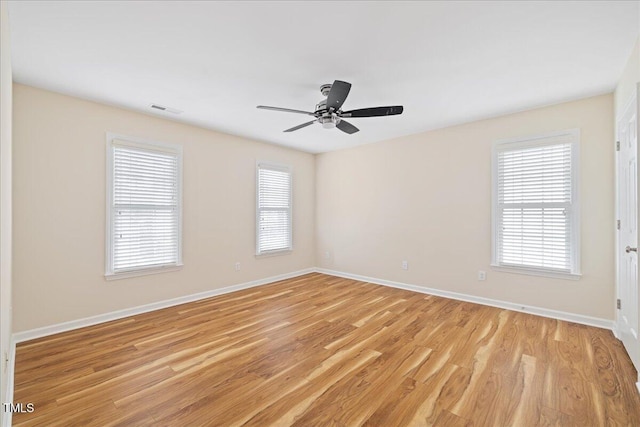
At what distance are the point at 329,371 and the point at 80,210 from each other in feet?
10.5

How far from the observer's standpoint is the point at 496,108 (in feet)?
11.9

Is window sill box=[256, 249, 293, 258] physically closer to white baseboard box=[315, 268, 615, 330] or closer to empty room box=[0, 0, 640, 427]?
empty room box=[0, 0, 640, 427]

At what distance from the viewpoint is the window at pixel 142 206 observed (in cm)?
349

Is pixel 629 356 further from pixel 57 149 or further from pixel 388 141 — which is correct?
pixel 57 149

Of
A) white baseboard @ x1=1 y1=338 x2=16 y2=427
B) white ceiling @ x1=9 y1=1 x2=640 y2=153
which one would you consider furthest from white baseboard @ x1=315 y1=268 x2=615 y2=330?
white baseboard @ x1=1 y1=338 x2=16 y2=427

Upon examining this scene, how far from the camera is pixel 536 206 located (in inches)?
142

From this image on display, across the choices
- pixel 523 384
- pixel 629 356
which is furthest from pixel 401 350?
pixel 629 356

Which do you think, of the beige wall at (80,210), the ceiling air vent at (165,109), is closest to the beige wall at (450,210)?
the beige wall at (80,210)

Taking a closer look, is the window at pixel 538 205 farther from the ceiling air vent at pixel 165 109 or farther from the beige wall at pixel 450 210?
the ceiling air vent at pixel 165 109

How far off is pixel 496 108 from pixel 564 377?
9.65 ft

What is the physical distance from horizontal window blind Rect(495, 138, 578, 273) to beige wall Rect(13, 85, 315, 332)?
4098 mm

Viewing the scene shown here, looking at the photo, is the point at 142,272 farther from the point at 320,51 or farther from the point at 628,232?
the point at 628,232

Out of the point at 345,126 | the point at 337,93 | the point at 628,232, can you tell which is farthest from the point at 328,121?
the point at 628,232

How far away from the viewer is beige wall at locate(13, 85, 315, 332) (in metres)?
2.94
